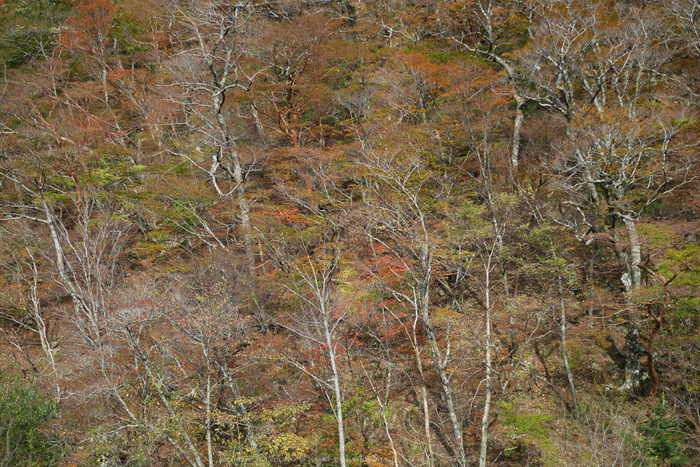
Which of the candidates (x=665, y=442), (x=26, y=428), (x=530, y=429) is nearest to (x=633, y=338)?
(x=665, y=442)

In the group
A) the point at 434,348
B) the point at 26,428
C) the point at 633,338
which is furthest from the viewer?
the point at 633,338

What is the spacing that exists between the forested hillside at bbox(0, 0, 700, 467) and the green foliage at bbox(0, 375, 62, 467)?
9 cm

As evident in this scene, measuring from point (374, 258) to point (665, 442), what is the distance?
9.33 meters

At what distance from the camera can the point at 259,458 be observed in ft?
32.4

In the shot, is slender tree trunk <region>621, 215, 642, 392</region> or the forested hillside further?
slender tree trunk <region>621, 215, 642, 392</region>

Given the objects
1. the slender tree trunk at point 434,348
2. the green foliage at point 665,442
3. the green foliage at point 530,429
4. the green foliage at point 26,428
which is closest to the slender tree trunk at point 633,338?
the green foliage at point 530,429

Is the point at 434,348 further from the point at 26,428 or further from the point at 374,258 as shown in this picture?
the point at 26,428

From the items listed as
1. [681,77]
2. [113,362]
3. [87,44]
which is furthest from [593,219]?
[87,44]

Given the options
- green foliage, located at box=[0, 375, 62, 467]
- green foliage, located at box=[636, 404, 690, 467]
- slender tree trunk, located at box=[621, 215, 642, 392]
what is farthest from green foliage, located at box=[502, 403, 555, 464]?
green foliage, located at box=[0, 375, 62, 467]

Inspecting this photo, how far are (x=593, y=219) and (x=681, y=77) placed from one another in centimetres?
842

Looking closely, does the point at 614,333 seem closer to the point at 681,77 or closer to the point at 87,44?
the point at 681,77

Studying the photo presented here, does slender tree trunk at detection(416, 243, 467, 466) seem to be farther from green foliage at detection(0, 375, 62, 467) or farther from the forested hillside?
green foliage at detection(0, 375, 62, 467)

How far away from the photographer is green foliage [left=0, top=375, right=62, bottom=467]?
9750 mm

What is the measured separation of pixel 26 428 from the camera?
418 inches
